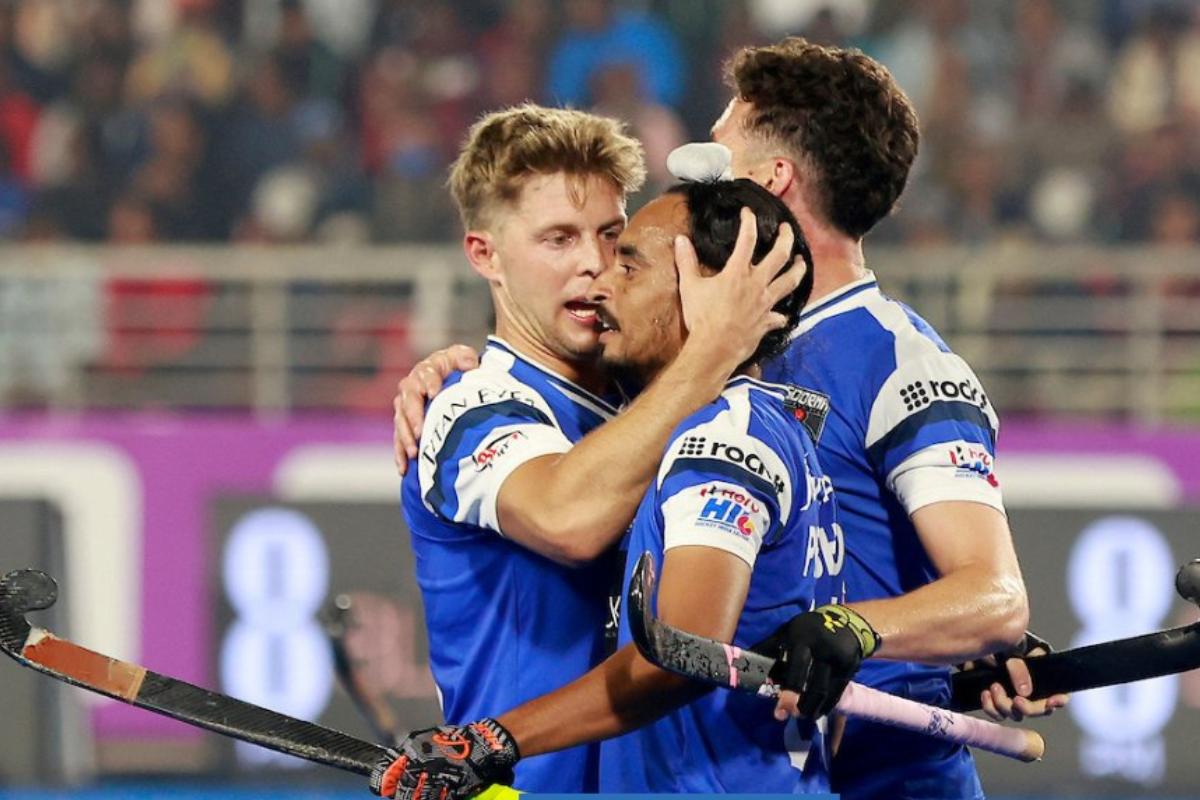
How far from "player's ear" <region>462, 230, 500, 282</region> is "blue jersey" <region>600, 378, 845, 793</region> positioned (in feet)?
3.67

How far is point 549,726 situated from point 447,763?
215 millimetres

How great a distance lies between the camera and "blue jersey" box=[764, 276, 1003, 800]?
4379mm

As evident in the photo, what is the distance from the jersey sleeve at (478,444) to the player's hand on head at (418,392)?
0.11 m

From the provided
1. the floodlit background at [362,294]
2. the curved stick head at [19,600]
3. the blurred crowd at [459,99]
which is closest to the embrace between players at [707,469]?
the curved stick head at [19,600]

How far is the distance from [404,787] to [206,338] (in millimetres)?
8343

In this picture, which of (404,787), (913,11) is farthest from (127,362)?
(404,787)

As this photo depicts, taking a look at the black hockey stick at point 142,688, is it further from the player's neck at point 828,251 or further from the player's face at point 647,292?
the player's neck at point 828,251

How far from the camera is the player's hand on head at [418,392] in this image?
4816mm

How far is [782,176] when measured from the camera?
4.73 metres

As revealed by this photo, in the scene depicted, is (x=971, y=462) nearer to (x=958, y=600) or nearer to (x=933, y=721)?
(x=958, y=600)

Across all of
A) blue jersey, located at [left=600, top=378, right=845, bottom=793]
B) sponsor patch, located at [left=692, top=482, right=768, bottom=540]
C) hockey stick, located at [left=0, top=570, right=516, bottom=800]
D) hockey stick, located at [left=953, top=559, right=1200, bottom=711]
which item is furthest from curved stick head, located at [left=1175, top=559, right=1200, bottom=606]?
hockey stick, located at [left=0, top=570, right=516, bottom=800]

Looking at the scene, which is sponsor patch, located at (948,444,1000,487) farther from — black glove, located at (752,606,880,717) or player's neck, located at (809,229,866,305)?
black glove, located at (752,606,880,717)

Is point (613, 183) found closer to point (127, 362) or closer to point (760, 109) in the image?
point (760, 109)

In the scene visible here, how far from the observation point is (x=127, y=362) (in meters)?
11.7
